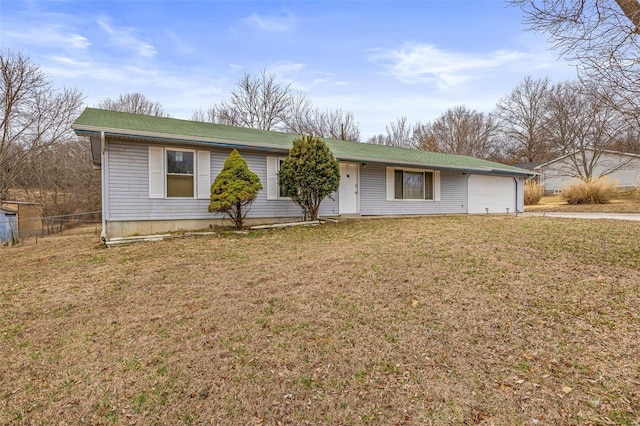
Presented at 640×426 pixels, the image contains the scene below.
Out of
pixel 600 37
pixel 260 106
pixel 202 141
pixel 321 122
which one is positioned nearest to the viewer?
pixel 600 37

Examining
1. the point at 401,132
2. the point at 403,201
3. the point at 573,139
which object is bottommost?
the point at 403,201

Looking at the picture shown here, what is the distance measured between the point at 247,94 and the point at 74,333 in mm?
26080

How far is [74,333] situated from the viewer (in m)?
3.32

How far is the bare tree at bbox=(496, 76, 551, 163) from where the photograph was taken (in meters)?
32.8

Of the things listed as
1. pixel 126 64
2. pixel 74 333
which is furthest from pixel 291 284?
pixel 126 64

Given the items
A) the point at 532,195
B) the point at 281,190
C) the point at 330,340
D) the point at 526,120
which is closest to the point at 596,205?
the point at 532,195

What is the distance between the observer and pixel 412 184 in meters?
13.2

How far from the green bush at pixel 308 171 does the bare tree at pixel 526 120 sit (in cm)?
3250

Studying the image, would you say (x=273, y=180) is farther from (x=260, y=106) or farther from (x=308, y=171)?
(x=260, y=106)

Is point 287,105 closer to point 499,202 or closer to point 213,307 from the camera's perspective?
point 499,202

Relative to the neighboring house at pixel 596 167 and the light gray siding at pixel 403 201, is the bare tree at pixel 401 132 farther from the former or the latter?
the light gray siding at pixel 403 201

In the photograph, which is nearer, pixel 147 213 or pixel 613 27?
pixel 613 27

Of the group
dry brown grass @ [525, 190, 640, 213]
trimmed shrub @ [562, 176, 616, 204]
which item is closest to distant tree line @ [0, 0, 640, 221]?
trimmed shrub @ [562, 176, 616, 204]

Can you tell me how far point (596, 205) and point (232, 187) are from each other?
762 inches
